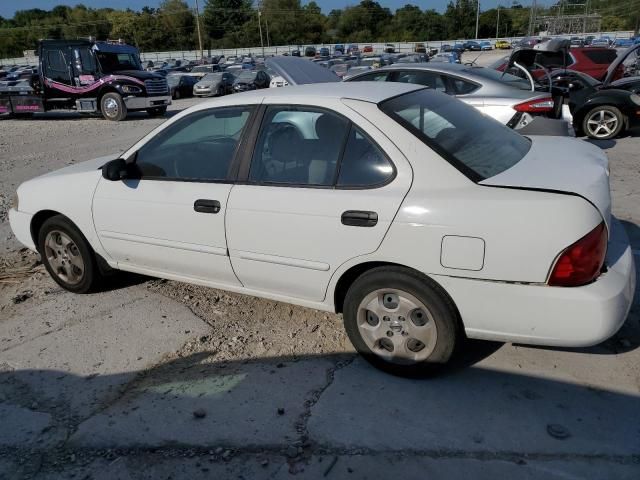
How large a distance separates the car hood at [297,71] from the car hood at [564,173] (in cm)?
274

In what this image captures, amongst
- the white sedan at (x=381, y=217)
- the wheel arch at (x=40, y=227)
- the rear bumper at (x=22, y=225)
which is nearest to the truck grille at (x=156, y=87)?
the rear bumper at (x=22, y=225)

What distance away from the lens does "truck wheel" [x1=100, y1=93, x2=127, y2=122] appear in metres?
18.3

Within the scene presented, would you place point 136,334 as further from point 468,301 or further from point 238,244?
point 468,301

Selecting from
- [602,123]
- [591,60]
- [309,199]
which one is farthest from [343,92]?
[591,60]

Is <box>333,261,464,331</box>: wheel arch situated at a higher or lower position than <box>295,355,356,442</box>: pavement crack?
higher

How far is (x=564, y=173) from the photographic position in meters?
3.02

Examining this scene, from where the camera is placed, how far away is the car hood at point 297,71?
563 centimetres

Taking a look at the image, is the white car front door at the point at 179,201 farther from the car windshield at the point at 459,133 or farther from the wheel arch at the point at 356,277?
the car windshield at the point at 459,133

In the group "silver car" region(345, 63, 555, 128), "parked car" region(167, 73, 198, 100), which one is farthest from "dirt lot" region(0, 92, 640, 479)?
"parked car" region(167, 73, 198, 100)

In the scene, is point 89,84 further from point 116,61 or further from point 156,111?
point 156,111

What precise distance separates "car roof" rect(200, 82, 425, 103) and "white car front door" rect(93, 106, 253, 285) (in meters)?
0.17

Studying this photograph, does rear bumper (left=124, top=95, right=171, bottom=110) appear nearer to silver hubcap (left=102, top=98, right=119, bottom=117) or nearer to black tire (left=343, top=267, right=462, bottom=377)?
silver hubcap (left=102, top=98, right=119, bottom=117)

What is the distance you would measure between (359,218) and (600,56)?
1737 centimetres

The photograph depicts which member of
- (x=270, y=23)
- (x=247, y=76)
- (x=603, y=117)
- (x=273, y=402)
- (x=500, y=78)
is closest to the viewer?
(x=273, y=402)
